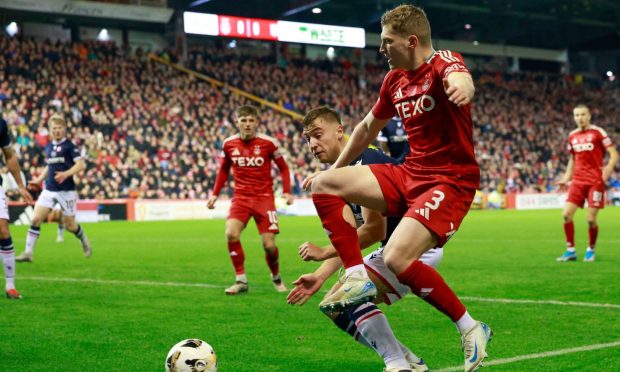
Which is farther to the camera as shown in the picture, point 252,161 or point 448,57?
point 252,161

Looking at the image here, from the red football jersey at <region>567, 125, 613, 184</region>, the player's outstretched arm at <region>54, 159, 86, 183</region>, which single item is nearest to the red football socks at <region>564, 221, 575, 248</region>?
the red football jersey at <region>567, 125, 613, 184</region>

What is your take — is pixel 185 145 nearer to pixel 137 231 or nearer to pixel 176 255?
pixel 137 231

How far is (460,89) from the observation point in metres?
4.42

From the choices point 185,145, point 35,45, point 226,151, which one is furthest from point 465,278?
point 35,45

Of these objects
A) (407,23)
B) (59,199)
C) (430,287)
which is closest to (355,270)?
(430,287)

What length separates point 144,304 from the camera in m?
9.30

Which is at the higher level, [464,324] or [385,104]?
[385,104]

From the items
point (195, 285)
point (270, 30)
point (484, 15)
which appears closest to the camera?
point (195, 285)

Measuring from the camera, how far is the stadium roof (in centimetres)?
4756

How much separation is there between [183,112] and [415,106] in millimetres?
33967

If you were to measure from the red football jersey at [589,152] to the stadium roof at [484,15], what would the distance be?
34087mm

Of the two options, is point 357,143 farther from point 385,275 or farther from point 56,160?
point 56,160

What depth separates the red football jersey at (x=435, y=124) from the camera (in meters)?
4.98

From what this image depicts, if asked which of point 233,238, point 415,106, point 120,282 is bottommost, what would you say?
point 120,282
